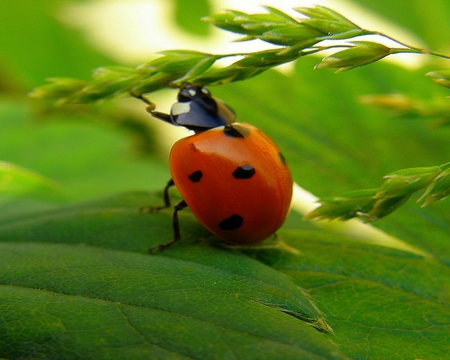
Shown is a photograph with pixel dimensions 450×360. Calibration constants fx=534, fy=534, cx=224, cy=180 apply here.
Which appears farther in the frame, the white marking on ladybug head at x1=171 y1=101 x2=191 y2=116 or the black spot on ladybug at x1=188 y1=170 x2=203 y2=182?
the white marking on ladybug head at x1=171 y1=101 x2=191 y2=116

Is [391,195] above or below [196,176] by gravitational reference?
above

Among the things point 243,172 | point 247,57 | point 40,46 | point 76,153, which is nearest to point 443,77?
point 247,57

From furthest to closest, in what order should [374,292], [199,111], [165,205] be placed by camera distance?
[199,111] < [165,205] < [374,292]

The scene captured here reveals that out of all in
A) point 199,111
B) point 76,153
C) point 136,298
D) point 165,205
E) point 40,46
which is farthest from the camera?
point 40,46

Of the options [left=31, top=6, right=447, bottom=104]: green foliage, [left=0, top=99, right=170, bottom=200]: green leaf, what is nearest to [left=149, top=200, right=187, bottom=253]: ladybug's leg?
[left=31, top=6, right=447, bottom=104]: green foliage

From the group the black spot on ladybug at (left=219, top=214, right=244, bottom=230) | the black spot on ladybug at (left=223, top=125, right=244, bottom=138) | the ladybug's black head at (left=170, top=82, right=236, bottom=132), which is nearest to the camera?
the black spot on ladybug at (left=219, top=214, right=244, bottom=230)

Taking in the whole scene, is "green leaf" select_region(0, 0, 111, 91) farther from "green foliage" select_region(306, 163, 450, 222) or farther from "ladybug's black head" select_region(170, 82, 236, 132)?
"green foliage" select_region(306, 163, 450, 222)

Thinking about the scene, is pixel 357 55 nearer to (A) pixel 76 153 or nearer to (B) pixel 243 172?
(B) pixel 243 172

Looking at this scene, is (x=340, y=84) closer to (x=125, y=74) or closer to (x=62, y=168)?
(x=125, y=74)
